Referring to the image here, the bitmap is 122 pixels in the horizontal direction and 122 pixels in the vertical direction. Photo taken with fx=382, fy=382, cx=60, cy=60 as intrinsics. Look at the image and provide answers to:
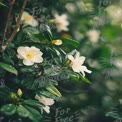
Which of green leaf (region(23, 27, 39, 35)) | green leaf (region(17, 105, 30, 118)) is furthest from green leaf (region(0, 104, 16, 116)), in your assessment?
green leaf (region(23, 27, 39, 35))

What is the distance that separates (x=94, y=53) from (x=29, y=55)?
2.67 ft

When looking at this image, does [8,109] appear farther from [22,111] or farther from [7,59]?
[7,59]

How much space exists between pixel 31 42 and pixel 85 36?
2.70 ft

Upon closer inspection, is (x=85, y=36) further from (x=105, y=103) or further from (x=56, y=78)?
(x=56, y=78)

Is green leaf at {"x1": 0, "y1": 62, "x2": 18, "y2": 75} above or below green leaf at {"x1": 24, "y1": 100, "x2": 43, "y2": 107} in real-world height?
above

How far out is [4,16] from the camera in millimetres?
1783

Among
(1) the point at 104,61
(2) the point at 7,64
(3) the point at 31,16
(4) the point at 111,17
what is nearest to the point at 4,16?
(3) the point at 31,16

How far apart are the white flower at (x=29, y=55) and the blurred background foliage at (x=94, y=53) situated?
35cm

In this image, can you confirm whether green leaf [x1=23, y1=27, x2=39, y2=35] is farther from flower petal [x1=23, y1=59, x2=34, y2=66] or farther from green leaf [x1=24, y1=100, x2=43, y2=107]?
green leaf [x1=24, y1=100, x2=43, y2=107]

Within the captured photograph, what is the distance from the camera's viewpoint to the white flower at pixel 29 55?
4.90 ft

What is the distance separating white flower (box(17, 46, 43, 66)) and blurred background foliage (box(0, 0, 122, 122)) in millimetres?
349

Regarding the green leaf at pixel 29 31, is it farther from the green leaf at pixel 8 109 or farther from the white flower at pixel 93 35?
the white flower at pixel 93 35

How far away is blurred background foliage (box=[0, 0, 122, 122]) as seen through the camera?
2037mm

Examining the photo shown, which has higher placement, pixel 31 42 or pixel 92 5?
pixel 92 5
